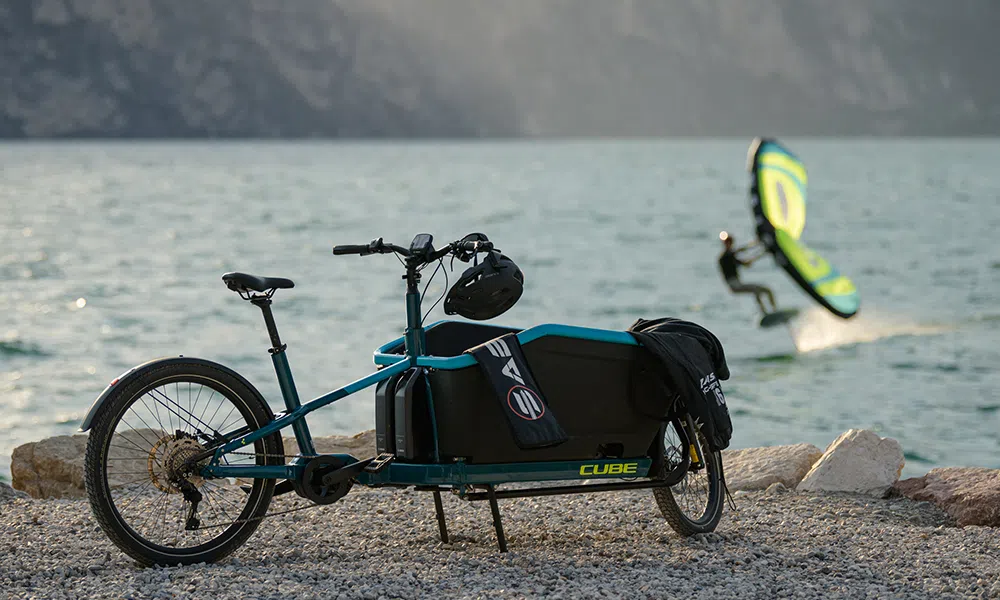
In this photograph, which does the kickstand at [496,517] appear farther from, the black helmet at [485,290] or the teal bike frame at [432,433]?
the black helmet at [485,290]

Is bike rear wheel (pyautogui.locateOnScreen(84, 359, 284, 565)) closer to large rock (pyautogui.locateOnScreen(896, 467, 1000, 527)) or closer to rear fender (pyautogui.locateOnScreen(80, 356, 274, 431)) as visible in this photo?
rear fender (pyautogui.locateOnScreen(80, 356, 274, 431))

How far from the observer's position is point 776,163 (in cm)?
1900

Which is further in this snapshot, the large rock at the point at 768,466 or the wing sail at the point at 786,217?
the wing sail at the point at 786,217

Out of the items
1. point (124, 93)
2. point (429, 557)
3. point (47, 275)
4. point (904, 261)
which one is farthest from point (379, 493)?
point (124, 93)

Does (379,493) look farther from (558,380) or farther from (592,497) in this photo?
(558,380)

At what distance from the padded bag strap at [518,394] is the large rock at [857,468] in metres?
2.85

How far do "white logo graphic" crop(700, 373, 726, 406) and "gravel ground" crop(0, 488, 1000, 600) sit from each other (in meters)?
0.70

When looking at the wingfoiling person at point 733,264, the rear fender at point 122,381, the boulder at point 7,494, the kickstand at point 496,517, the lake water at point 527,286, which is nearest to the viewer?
the rear fender at point 122,381

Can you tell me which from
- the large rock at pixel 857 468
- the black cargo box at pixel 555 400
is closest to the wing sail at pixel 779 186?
the large rock at pixel 857 468

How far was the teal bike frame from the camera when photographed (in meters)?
5.69

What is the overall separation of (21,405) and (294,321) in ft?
37.7

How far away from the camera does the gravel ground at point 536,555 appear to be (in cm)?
539

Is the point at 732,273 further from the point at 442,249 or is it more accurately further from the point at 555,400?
the point at 442,249

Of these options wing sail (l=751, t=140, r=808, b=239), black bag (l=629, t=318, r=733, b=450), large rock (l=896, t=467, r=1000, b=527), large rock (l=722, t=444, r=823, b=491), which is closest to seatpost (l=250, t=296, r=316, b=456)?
black bag (l=629, t=318, r=733, b=450)
